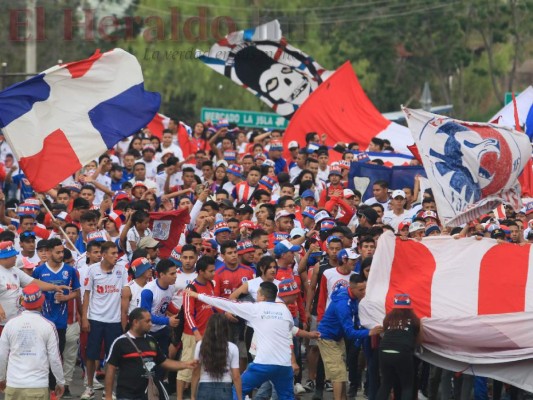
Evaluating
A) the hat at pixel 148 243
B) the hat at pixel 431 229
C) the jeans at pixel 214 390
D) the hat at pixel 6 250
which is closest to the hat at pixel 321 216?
the hat at pixel 431 229

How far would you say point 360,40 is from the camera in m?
55.6

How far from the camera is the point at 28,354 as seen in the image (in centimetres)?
1373

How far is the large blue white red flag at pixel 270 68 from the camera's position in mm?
28828

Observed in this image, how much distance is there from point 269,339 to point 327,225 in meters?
4.06

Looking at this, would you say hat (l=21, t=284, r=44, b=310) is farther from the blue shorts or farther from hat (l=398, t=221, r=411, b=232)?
hat (l=398, t=221, r=411, b=232)

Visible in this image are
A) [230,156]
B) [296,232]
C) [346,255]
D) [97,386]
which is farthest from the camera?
[230,156]

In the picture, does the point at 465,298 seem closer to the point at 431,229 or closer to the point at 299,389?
the point at 299,389

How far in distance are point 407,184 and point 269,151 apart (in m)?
3.44

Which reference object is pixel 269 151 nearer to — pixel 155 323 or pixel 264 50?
pixel 264 50

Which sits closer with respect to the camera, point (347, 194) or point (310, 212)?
point (310, 212)

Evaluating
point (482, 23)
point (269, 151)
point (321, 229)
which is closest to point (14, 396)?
point (321, 229)

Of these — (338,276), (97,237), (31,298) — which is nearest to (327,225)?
Answer: (338,276)

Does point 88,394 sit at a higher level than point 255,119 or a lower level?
lower

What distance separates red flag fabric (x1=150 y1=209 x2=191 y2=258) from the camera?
718 inches
